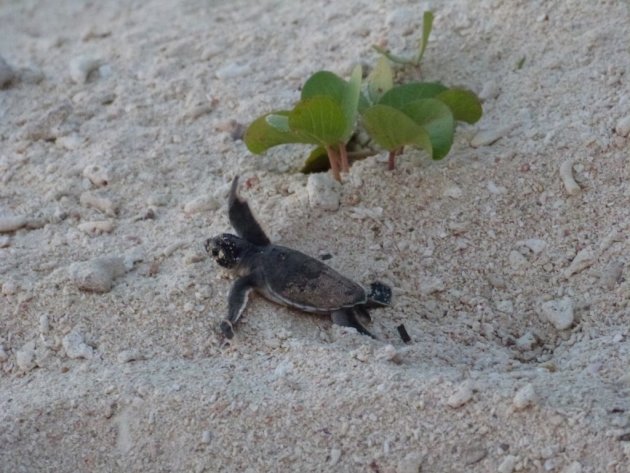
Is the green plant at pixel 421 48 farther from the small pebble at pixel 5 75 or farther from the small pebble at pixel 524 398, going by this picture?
the small pebble at pixel 5 75

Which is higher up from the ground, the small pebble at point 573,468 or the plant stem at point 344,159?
the plant stem at point 344,159

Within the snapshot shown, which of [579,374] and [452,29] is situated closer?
[579,374]

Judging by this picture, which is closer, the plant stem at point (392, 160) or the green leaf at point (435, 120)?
the green leaf at point (435, 120)

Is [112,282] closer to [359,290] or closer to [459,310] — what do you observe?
[359,290]

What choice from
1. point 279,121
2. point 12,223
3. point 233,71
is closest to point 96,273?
point 12,223

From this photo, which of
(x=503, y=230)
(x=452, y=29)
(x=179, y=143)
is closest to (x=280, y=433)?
(x=503, y=230)

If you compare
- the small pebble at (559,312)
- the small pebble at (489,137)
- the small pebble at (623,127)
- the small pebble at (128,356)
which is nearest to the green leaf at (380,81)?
the small pebble at (489,137)
